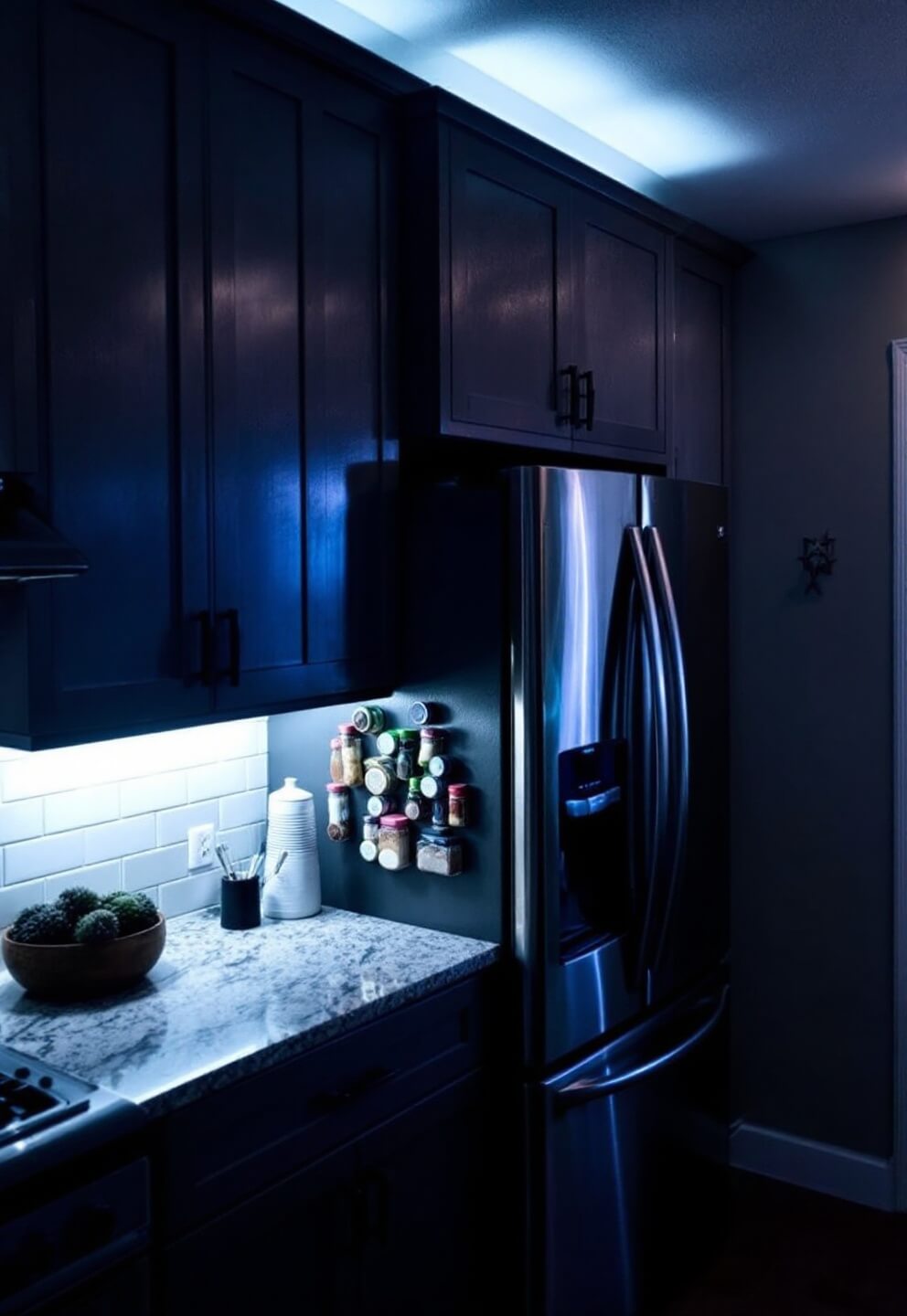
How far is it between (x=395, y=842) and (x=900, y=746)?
5.11ft

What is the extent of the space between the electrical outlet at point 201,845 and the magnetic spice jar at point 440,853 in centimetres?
44

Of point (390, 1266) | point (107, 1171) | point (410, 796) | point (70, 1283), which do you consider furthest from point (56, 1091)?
point (410, 796)

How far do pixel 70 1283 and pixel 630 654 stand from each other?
57.9 inches

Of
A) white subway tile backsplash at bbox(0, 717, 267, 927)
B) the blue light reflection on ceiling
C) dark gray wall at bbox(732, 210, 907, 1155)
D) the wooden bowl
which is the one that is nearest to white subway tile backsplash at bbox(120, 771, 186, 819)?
white subway tile backsplash at bbox(0, 717, 267, 927)

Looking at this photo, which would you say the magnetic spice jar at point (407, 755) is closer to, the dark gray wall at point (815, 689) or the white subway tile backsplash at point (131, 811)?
the white subway tile backsplash at point (131, 811)

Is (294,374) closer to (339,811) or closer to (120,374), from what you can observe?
(120,374)

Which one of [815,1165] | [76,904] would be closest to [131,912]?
[76,904]

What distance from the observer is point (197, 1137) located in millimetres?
1626

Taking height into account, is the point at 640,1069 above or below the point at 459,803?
below

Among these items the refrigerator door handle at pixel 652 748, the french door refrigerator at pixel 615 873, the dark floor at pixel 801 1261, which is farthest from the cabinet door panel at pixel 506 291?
the dark floor at pixel 801 1261

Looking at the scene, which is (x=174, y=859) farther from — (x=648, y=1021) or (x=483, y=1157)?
(x=648, y=1021)

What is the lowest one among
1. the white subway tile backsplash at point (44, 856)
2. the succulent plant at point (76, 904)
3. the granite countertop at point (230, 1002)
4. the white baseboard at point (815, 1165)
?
the white baseboard at point (815, 1165)

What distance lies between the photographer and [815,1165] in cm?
333

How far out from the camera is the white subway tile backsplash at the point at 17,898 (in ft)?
6.73
